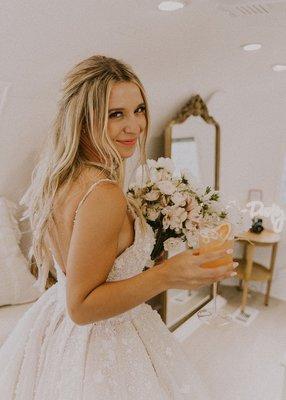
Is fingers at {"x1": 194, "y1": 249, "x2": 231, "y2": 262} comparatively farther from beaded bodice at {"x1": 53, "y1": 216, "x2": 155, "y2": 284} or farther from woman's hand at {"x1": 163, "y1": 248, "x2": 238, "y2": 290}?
beaded bodice at {"x1": 53, "y1": 216, "x2": 155, "y2": 284}

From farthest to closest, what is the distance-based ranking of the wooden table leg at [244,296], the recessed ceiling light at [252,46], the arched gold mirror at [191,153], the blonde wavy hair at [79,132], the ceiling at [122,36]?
1. the wooden table leg at [244,296]
2. the arched gold mirror at [191,153]
3. the recessed ceiling light at [252,46]
4. the ceiling at [122,36]
5. the blonde wavy hair at [79,132]

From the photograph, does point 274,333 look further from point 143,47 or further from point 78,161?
point 78,161

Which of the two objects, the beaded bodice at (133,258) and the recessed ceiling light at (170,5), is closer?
the beaded bodice at (133,258)

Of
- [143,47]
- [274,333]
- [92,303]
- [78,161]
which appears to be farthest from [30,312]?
[274,333]

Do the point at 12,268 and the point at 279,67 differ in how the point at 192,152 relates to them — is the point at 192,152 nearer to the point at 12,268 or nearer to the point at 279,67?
the point at 279,67

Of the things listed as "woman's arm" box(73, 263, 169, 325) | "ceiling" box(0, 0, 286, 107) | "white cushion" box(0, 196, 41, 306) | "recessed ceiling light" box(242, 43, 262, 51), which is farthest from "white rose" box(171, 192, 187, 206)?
"recessed ceiling light" box(242, 43, 262, 51)

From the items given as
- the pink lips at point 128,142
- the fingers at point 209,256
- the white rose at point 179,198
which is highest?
the pink lips at point 128,142

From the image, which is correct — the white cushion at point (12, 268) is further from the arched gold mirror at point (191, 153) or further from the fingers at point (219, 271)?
the fingers at point (219, 271)

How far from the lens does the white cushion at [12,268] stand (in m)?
2.11

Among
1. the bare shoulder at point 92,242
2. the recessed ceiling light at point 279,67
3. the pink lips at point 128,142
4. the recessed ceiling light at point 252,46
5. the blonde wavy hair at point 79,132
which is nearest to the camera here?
the bare shoulder at point 92,242

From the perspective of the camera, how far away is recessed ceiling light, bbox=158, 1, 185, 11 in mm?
1833

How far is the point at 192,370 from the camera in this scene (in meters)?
1.48

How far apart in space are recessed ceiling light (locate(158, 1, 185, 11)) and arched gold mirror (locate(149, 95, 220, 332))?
126 cm

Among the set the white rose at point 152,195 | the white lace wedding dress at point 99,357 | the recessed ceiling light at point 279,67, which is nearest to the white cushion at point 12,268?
the white lace wedding dress at point 99,357
